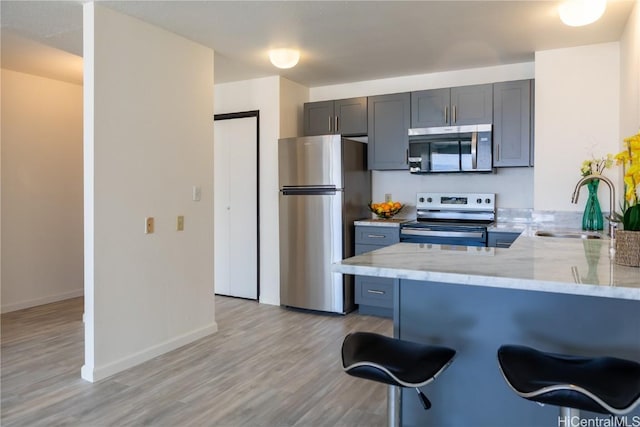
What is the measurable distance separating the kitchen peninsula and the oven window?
2160 millimetres

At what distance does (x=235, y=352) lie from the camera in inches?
130

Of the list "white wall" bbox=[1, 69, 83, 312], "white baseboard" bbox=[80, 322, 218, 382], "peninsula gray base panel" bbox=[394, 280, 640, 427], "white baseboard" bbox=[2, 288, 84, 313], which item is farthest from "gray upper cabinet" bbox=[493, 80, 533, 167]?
"white baseboard" bbox=[2, 288, 84, 313]

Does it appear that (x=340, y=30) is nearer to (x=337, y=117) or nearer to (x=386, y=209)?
(x=337, y=117)

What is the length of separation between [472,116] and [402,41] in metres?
1.03

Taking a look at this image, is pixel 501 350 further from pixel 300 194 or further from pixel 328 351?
pixel 300 194

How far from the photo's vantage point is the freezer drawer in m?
4.29

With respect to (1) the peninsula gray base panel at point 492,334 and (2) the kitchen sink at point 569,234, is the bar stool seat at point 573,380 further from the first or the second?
(2) the kitchen sink at point 569,234

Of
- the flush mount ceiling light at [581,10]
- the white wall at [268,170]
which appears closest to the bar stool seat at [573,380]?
the flush mount ceiling light at [581,10]

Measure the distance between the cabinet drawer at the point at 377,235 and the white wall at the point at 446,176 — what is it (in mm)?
569

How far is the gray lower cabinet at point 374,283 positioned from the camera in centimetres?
421

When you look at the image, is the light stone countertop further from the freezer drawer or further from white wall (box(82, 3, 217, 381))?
the freezer drawer

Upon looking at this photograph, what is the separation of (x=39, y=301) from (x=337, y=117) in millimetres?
3774

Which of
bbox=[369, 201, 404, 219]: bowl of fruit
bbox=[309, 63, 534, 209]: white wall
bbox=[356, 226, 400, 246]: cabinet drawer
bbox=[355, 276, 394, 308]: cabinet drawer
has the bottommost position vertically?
bbox=[355, 276, 394, 308]: cabinet drawer

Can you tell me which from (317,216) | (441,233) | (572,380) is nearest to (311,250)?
(317,216)
